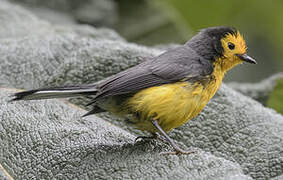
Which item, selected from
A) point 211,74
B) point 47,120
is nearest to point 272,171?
point 211,74

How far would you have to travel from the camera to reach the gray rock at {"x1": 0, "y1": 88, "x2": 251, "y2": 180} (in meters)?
2.97

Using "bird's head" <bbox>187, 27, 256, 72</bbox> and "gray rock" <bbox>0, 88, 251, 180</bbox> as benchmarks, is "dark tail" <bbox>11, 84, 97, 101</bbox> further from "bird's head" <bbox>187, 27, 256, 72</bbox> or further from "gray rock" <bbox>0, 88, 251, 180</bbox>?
"bird's head" <bbox>187, 27, 256, 72</bbox>

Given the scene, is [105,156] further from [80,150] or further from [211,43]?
[211,43]

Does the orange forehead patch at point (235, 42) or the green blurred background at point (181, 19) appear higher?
the orange forehead patch at point (235, 42)

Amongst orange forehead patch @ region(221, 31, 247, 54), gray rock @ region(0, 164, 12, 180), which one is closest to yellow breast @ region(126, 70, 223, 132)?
orange forehead patch @ region(221, 31, 247, 54)

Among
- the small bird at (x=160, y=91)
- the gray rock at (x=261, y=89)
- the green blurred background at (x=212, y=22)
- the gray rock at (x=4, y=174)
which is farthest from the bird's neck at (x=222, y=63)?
the green blurred background at (x=212, y=22)

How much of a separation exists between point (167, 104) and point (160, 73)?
0.26 m

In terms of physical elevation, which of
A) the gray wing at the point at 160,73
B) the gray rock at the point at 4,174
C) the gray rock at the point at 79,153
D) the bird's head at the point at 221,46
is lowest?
the gray rock at the point at 4,174

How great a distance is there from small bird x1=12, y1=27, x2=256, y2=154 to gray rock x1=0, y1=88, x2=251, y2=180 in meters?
0.19

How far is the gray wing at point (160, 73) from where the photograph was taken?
333cm

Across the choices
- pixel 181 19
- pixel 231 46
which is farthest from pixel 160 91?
pixel 181 19

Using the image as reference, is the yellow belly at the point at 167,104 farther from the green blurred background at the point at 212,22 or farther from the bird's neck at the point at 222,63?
the green blurred background at the point at 212,22

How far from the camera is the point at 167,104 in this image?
330 cm

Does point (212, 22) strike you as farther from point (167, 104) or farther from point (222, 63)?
→ point (167, 104)
